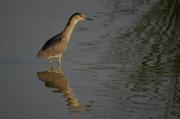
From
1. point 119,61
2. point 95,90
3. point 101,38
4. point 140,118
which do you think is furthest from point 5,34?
point 140,118

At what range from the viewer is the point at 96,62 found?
1388 cm

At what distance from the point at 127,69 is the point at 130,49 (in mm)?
1587

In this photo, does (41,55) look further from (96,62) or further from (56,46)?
(96,62)

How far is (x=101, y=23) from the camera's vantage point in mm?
17562

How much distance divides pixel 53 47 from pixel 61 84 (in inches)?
80.2

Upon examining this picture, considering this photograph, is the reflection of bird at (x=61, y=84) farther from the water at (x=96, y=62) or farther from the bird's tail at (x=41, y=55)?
the bird's tail at (x=41, y=55)

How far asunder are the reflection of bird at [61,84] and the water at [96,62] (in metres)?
0.02

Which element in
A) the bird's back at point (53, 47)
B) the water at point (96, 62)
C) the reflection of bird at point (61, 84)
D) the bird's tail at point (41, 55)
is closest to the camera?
the water at point (96, 62)

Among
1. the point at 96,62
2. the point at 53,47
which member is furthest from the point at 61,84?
the point at 53,47

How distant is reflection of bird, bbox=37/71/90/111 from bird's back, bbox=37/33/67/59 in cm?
67

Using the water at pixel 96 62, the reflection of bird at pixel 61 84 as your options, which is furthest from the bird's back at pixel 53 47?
the reflection of bird at pixel 61 84

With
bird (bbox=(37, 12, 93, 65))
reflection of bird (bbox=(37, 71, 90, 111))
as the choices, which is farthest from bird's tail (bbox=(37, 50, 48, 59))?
reflection of bird (bbox=(37, 71, 90, 111))

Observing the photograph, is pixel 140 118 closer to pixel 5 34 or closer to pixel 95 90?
pixel 95 90

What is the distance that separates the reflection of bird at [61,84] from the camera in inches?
433
